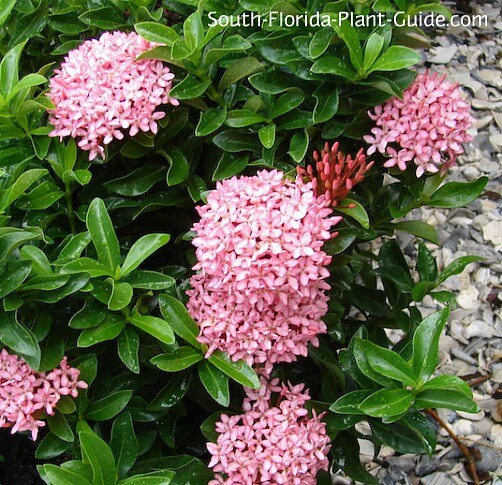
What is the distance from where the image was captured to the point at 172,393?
58.1 inches

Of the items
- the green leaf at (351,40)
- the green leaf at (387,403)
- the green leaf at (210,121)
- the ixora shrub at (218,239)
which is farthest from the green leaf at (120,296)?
the green leaf at (351,40)

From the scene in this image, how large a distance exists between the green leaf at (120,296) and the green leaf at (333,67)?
0.55 metres

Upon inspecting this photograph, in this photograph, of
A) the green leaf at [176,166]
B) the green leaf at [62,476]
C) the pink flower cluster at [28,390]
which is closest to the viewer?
the green leaf at [62,476]

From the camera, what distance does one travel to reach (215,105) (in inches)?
64.3

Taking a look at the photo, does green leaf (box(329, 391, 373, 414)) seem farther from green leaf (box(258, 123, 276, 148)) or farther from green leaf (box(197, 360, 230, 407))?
green leaf (box(258, 123, 276, 148))

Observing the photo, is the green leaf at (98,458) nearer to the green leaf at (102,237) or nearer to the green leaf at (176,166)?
the green leaf at (102,237)

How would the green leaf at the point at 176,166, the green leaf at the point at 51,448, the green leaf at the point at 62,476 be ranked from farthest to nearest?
the green leaf at the point at 176,166, the green leaf at the point at 51,448, the green leaf at the point at 62,476

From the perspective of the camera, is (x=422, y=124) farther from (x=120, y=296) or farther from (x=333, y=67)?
(x=120, y=296)

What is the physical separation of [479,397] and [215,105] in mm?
A: 1280

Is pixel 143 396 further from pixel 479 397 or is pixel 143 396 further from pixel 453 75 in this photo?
pixel 453 75

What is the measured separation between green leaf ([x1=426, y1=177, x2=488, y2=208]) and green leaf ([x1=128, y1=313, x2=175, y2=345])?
2.13 feet

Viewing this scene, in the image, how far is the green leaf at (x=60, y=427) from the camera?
4.51ft

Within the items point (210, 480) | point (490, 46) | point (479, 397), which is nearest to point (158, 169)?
point (210, 480)

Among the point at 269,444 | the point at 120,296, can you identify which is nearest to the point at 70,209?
the point at 120,296
